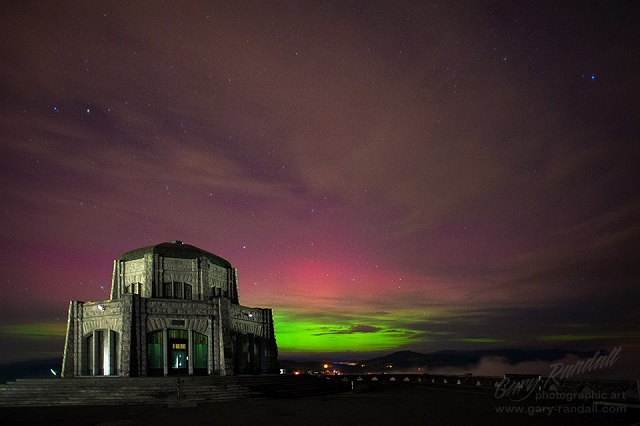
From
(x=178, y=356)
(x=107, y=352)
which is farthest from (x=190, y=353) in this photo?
(x=107, y=352)

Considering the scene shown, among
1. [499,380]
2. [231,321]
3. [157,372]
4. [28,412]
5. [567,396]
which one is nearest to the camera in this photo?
[28,412]

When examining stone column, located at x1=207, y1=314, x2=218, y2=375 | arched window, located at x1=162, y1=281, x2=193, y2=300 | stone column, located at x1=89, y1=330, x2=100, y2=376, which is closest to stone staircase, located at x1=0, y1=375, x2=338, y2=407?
stone column, located at x1=207, y1=314, x2=218, y2=375

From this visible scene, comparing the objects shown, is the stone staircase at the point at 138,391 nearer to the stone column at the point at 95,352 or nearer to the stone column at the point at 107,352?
the stone column at the point at 107,352

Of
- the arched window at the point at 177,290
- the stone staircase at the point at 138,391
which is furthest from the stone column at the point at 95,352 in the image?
the stone staircase at the point at 138,391

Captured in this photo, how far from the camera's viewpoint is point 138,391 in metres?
33.2

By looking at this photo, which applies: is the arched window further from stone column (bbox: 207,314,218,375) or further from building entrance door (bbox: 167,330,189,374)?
stone column (bbox: 207,314,218,375)

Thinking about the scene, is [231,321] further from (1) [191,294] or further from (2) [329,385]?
(2) [329,385]

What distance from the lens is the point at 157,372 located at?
45.4m

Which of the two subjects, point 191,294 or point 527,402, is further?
point 191,294

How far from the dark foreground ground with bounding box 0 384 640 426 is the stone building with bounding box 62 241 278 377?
15141mm

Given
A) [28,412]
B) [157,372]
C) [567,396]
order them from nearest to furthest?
[28,412]
[567,396]
[157,372]

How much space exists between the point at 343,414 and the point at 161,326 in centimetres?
2571

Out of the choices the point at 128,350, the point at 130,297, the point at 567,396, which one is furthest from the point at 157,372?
the point at 567,396

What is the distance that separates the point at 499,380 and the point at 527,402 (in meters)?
15.6
